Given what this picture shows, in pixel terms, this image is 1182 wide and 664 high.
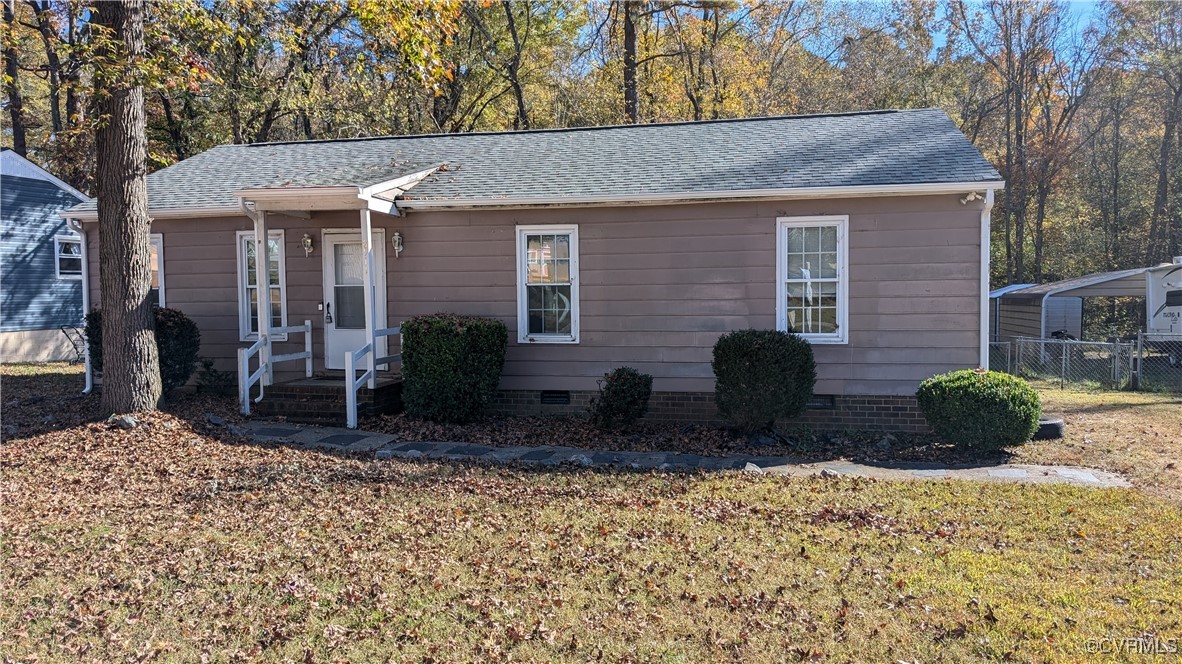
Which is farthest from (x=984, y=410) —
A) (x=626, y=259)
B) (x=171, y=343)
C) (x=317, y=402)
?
(x=171, y=343)

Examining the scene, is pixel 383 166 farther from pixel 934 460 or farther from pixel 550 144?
pixel 934 460

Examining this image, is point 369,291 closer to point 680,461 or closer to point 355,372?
point 355,372

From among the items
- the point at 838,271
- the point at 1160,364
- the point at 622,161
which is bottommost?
the point at 1160,364

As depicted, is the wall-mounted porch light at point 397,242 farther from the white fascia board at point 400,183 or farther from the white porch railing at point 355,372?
the white porch railing at point 355,372

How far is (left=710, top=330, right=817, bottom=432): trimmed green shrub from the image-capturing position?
7.79 m

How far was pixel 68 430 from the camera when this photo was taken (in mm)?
7812

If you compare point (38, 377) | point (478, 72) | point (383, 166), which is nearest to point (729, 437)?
point (383, 166)

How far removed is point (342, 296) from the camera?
1016cm

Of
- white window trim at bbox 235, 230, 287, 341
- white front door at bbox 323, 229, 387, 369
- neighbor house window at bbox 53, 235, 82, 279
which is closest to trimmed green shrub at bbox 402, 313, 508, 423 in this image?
white front door at bbox 323, 229, 387, 369

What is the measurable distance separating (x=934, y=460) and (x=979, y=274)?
231cm

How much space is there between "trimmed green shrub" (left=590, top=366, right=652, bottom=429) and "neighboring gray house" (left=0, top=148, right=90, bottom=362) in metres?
14.3

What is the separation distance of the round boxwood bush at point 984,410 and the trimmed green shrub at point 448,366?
492 centimetres

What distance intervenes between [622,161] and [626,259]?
1.86 m

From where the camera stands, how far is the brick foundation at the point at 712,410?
28.2ft
